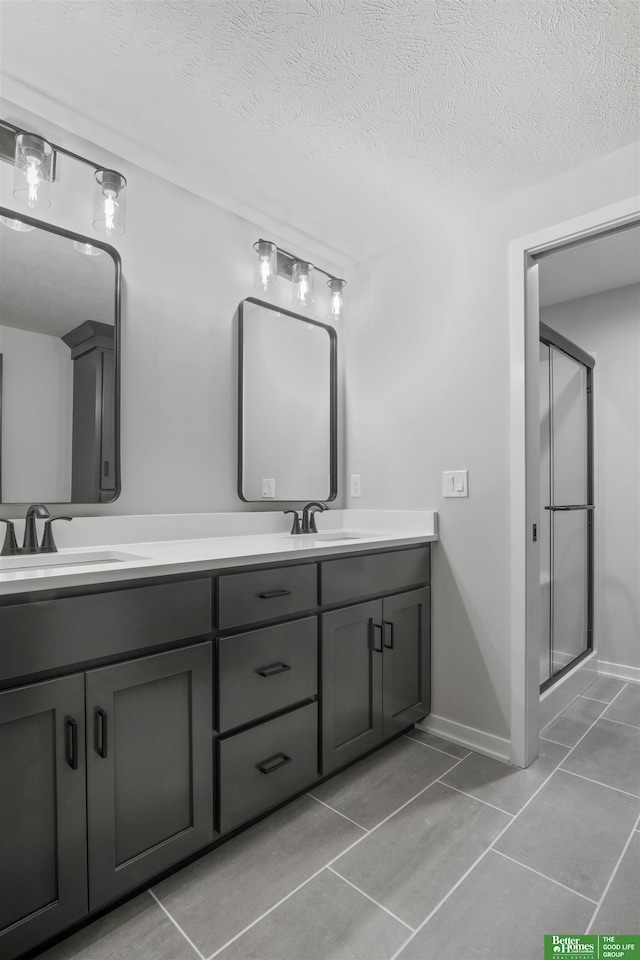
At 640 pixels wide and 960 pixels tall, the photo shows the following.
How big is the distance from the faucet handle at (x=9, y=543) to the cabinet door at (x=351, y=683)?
987mm

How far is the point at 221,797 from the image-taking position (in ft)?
4.68

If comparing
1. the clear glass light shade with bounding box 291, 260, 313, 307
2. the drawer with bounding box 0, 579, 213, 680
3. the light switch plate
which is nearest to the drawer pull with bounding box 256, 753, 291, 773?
the drawer with bounding box 0, 579, 213, 680

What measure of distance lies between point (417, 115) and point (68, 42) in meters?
1.04

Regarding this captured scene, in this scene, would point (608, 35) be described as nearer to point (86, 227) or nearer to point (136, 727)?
point (86, 227)

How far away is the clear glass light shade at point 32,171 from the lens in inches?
59.6

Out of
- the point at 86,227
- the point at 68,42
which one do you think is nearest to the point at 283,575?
the point at 86,227

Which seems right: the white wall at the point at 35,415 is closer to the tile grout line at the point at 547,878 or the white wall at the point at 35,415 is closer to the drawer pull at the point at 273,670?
the drawer pull at the point at 273,670

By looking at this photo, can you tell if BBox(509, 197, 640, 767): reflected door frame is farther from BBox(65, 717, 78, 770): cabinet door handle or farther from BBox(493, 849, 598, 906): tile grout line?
BBox(65, 717, 78, 770): cabinet door handle

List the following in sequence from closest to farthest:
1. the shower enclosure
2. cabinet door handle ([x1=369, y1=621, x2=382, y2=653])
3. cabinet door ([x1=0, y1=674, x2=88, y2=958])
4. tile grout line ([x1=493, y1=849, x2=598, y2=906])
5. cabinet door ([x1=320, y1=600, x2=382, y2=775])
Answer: cabinet door ([x1=0, y1=674, x2=88, y2=958]) → tile grout line ([x1=493, y1=849, x2=598, y2=906]) → cabinet door ([x1=320, y1=600, x2=382, y2=775]) → cabinet door handle ([x1=369, y1=621, x2=382, y2=653]) → the shower enclosure

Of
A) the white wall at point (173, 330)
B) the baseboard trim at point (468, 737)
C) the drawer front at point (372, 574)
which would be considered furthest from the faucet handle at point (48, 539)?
the baseboard trim at point (468, 737)

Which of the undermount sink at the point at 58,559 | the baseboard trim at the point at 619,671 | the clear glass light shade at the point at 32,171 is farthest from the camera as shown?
the baseboard trim at the point at 619,671

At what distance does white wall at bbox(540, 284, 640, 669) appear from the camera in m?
2.94

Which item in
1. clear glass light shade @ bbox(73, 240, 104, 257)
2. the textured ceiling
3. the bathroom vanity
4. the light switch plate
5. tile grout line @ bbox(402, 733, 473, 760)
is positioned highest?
the textured ceiling

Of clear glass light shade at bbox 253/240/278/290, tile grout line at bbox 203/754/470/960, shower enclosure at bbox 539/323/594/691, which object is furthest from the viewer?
shower enclosure at bbox 539/323/594/691
